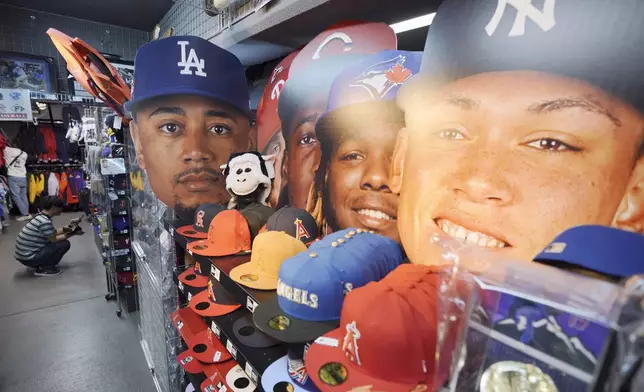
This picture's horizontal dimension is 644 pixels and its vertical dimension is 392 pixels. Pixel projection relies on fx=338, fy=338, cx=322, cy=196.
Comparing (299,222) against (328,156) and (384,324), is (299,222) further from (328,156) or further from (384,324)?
(384,324)

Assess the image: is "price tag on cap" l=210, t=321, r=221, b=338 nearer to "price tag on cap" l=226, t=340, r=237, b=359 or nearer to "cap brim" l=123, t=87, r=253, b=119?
"price tag on cap" l=226, t=340, r=237, b=359

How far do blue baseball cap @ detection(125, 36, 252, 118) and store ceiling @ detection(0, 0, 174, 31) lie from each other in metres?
1.77

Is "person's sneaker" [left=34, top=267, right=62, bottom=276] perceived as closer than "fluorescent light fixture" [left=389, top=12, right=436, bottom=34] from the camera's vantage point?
No

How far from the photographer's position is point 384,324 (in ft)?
2.27

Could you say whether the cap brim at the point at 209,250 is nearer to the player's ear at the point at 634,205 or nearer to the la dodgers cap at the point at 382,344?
the la dodgers cap at the point at 382,344

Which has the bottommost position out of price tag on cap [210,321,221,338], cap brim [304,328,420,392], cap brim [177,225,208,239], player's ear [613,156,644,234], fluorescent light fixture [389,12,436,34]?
price tag on cap [210,321,221,338]

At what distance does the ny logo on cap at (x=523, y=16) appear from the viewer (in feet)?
2.32

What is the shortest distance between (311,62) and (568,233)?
124 cm

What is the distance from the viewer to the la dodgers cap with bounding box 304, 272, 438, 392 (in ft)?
2.26

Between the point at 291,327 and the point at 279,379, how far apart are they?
0.17 meters

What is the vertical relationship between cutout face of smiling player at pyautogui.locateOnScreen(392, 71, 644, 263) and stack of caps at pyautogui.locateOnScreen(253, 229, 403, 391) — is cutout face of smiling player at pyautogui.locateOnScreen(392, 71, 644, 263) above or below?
above

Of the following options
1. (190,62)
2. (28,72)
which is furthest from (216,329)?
(28,72)

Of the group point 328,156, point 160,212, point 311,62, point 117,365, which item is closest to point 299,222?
point 328,156

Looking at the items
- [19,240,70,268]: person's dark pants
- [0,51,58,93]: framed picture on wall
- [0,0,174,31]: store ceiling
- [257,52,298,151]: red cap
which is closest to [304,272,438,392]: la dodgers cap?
[257,52,298,151]: red cap
